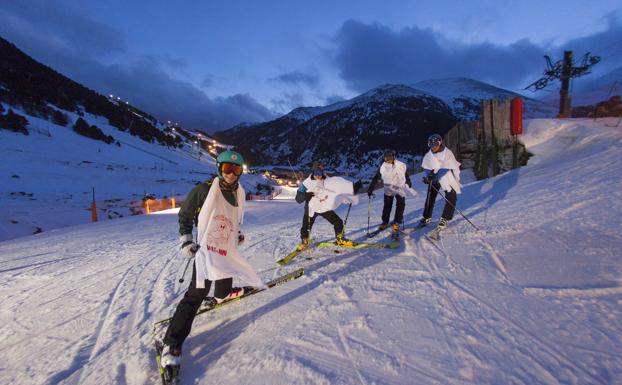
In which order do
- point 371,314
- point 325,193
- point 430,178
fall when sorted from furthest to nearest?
1. point 430,178
2. point 325,193
3. point 371,314

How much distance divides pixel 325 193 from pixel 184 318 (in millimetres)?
3610

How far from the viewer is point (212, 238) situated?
3.18 metres

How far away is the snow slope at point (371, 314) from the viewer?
264cm

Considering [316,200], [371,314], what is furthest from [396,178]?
[371,314]

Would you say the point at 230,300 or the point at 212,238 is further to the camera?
the point at 230,300

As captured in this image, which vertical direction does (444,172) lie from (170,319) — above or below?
above

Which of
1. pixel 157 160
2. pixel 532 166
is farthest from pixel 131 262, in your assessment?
pixel 157 160

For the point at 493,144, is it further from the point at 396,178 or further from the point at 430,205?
the point at 396,178

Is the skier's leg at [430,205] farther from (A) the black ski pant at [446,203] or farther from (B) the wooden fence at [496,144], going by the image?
(B) the wooden fence at [496,144]

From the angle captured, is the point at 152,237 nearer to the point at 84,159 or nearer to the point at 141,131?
the point at 84,159

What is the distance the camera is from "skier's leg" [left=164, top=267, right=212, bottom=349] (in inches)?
108

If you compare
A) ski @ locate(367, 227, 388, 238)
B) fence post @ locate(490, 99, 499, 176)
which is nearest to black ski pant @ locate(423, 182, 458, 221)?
ski @ locate(367, 227, 388, 238)

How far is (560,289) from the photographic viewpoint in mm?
3764

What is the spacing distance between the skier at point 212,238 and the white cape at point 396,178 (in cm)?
441
